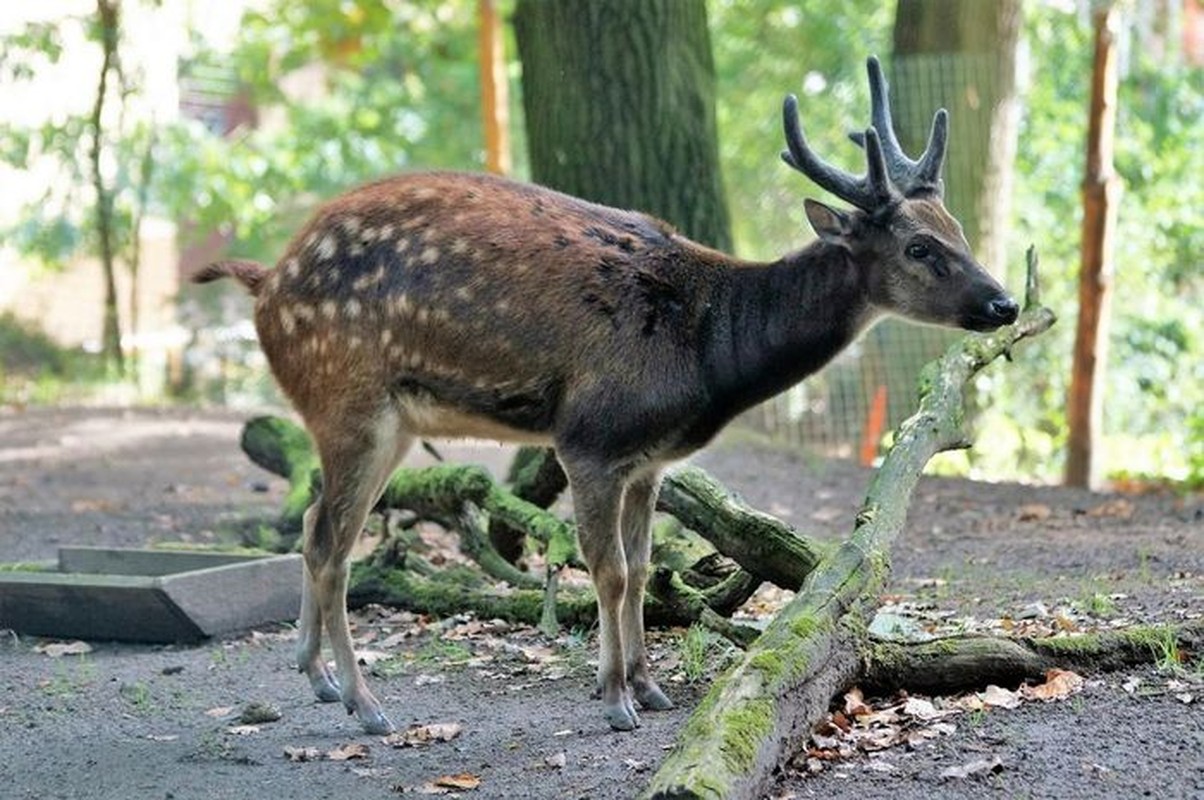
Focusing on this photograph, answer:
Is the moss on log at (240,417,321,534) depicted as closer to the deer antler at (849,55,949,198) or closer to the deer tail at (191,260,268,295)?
the deer tail at (191,260,268,295)

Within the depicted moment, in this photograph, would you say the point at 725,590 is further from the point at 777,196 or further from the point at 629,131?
the point at 777,196

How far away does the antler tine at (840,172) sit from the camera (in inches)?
253

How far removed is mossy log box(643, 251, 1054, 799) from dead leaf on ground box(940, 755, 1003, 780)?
1.44 feet

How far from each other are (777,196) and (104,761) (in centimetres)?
1128

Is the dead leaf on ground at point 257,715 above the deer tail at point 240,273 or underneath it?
underneath

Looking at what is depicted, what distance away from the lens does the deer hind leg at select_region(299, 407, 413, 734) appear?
648cm

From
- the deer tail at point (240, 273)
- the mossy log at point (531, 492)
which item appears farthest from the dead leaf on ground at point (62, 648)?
the mossy log at point (531, 492)

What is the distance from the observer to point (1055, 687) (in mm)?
5883

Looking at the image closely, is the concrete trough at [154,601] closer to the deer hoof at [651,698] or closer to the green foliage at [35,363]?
the deer hoof at [651,698]

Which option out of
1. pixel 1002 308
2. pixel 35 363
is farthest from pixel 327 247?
pixel 35 363

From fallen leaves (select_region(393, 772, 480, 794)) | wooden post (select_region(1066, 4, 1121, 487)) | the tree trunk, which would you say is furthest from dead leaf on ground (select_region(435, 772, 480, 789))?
→ the tree trunk

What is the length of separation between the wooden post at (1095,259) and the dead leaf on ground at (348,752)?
7824 millimetres

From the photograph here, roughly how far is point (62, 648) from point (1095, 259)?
25.6 ft

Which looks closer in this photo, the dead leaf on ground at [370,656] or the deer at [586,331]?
the deer at [586,331]
